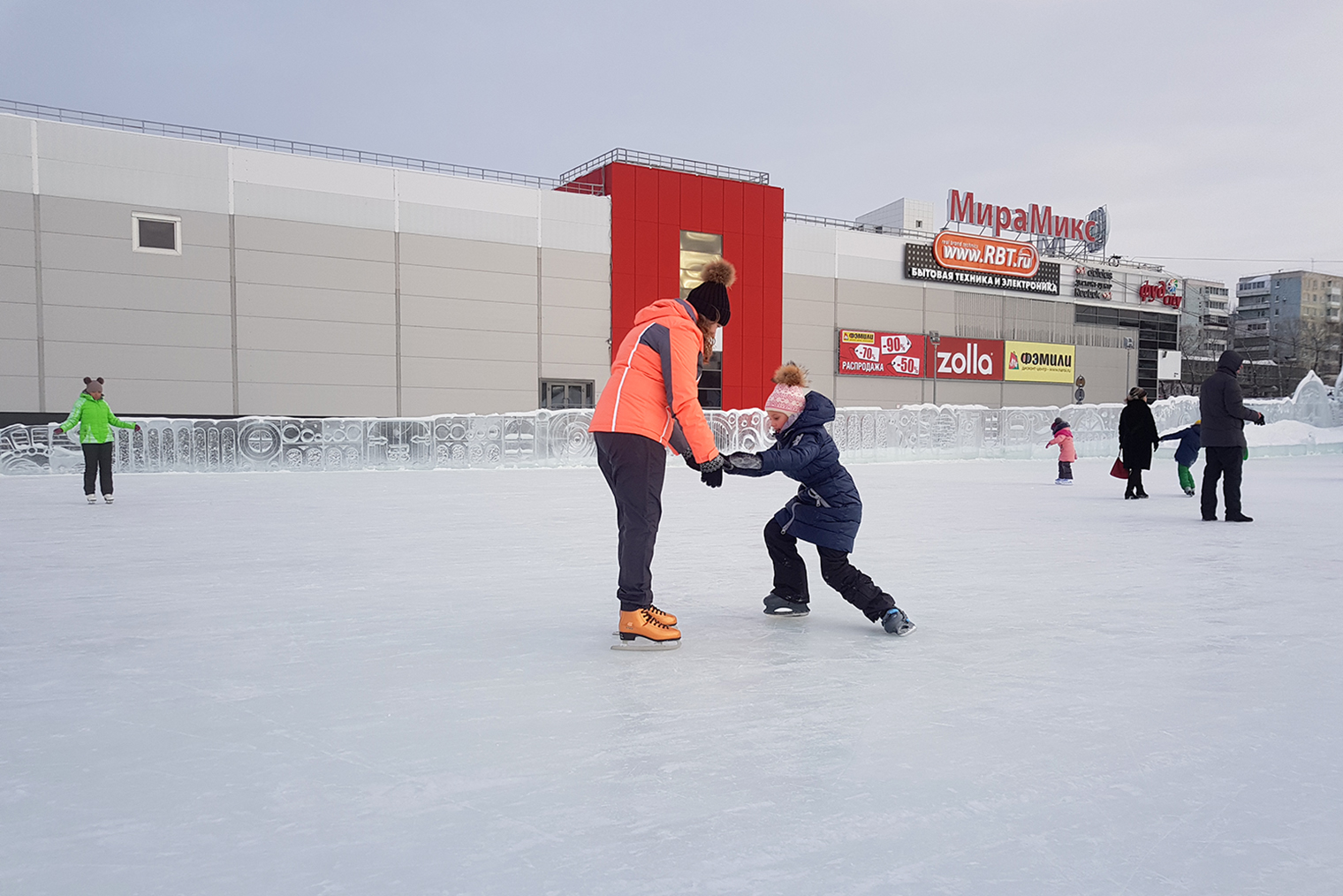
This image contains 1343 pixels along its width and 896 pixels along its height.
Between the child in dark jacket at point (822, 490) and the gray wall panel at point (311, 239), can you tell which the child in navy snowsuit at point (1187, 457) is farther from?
the gray wall panel at point (311, 239)

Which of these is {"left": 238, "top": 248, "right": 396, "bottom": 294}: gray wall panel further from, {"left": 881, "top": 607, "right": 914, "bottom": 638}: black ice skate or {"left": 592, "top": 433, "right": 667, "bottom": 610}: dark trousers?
{"left": 881, "top": 607, "right": 914, "bottom": 638}: black ice skate

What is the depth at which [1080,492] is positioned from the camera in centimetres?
1155

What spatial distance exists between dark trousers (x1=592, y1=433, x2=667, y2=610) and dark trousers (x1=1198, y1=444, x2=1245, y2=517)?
6594 mm

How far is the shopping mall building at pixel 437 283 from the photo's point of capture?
21.8 metres

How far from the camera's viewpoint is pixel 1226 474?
26.1ft

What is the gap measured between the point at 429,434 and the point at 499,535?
31.1ft

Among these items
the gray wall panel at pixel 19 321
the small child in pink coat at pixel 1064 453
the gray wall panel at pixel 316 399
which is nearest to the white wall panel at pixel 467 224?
the gray wall panel at pixel 316 399

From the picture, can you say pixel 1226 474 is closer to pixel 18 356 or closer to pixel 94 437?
pixel 94 437

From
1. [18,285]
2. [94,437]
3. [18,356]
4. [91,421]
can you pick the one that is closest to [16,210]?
[18,285]

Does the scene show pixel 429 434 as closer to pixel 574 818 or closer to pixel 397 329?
pixel 397 329

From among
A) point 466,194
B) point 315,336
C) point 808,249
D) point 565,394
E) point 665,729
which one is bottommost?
point 665,729

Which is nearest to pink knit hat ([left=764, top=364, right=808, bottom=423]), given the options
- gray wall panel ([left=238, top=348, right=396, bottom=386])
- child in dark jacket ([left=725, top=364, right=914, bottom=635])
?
child in dark jacket ([left=725, top=364, right=914, bottom=635])

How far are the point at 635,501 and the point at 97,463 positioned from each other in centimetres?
900

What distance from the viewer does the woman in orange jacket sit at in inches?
140
